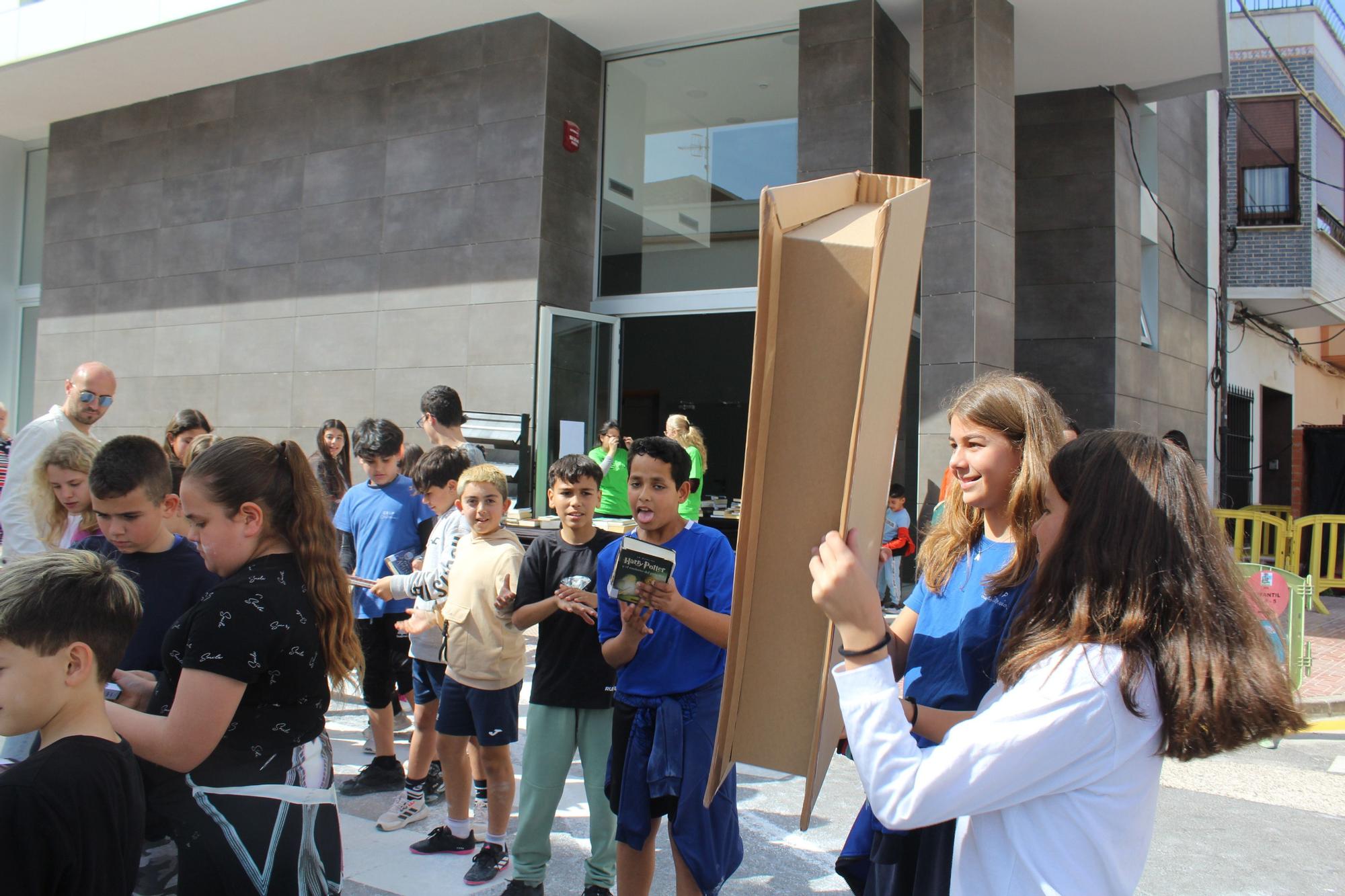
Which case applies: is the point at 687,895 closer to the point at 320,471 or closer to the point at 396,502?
the point at 396,502

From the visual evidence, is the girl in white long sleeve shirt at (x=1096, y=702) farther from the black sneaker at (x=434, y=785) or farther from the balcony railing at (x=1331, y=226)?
the balcony railing at (x=1331, y=226)

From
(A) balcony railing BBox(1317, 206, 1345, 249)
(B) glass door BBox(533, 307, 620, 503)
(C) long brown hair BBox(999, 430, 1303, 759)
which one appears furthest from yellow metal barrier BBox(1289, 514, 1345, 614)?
(C) long brown hair BBox(999, 430, 1303, 759)

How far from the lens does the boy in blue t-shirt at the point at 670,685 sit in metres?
3.01

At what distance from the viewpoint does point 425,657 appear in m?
4.58

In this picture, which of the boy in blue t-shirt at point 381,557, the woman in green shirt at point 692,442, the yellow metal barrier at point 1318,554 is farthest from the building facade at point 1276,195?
the boy in blue t-shirt at point 381,557

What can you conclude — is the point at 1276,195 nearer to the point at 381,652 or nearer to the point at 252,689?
the point at 381,652

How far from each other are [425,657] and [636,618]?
1977mm

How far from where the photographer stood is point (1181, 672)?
1510 millimetres

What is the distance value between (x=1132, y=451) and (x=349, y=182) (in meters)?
12.6

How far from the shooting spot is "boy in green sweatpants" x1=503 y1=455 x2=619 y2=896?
3574 mm

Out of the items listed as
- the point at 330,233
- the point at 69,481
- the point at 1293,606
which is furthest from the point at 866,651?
the point at 330,233

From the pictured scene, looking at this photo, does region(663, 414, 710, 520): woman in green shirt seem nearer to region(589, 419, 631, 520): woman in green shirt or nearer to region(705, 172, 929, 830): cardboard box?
region(589, 419, 631, 520): woman in green shirt

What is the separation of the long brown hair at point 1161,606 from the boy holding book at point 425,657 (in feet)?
10.5

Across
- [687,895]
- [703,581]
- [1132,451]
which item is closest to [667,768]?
[687,895]
